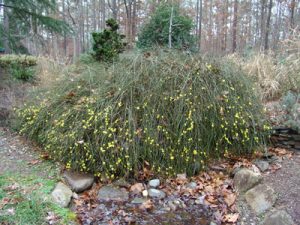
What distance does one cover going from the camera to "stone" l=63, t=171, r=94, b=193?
2.71 meters

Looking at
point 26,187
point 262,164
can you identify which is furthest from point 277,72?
point 26,187

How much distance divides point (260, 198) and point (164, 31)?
4.78 m

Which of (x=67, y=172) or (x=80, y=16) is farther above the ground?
(x=80, y=16)

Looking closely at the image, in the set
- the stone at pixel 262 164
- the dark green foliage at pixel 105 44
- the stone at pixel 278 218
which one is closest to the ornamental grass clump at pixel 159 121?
the stone at pixel 262 164

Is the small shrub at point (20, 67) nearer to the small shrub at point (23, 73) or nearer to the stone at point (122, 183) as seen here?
the small shrub at point (23, 73)

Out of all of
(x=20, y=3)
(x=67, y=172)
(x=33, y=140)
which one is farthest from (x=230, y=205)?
(x=20, y=3)

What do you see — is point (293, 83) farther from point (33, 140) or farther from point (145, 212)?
point (33, 140)

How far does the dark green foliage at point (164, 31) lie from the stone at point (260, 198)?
436cm

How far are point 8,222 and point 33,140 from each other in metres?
1.71

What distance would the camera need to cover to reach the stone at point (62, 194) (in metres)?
2.44

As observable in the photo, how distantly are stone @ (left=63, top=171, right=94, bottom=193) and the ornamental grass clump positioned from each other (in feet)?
0.26

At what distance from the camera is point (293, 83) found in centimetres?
388

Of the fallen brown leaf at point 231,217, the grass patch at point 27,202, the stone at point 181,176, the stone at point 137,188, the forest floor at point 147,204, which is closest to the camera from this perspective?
the grass patch at point 27,202

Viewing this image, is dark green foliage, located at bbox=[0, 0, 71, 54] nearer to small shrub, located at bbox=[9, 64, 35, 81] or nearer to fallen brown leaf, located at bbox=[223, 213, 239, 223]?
small shrub, located at bbox=[9, 64, 35, 81]
